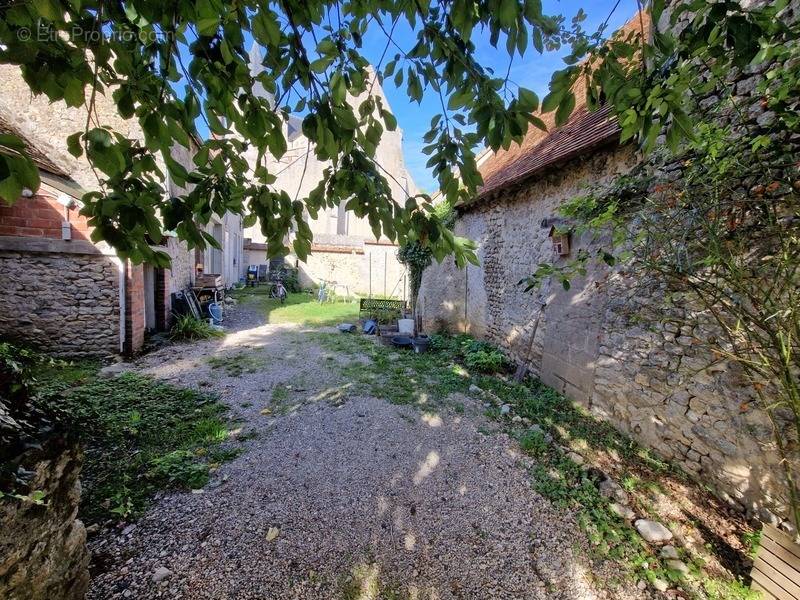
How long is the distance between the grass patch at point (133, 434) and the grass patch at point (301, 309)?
548cm

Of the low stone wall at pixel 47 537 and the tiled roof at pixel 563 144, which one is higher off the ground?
the tiled roof at pixel 563 144

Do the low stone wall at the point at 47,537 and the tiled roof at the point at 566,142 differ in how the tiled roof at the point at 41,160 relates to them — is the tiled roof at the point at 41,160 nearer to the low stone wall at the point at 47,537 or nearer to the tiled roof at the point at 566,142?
the low stone wall at the point at 47,537

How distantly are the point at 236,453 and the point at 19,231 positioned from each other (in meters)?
5.60

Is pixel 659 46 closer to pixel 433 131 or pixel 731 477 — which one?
pixel 433 131

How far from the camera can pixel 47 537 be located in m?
1.58

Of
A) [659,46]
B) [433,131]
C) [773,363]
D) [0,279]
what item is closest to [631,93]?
[659,46]

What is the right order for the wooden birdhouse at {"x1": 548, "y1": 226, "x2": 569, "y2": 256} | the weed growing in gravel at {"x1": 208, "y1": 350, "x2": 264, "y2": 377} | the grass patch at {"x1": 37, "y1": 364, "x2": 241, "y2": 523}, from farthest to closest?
the weed growing in gravel at {"x1": 208, "y1": 350, "x2": 264, "y2": 377} → the wooden birdhouse at {"x1": 548, "y1": 226, "x2": 569, "y2": 256} → the grass patch at {"x1": 37, "y1": 364, "x2": 241, "y2": 523}

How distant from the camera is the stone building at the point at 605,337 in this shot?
2805 mm

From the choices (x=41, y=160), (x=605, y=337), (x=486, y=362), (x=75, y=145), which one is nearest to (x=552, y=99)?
(x=75, y=145)

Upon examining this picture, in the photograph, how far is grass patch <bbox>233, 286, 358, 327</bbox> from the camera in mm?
10721

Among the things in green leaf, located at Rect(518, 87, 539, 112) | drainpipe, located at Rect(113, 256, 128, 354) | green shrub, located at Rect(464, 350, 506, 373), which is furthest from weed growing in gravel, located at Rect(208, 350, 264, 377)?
green leaf, located at Rect(518, 87, 539, 112)

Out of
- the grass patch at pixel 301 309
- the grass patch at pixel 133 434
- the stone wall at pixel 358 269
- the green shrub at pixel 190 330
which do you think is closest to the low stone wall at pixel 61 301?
the grass patch at pixel 133 434

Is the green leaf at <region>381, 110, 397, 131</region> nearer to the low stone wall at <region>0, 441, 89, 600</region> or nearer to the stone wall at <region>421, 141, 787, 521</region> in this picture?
the low stone wall at <region>0, 441, 89, 600</region>

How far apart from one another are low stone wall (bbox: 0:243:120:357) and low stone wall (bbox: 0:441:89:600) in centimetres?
552
